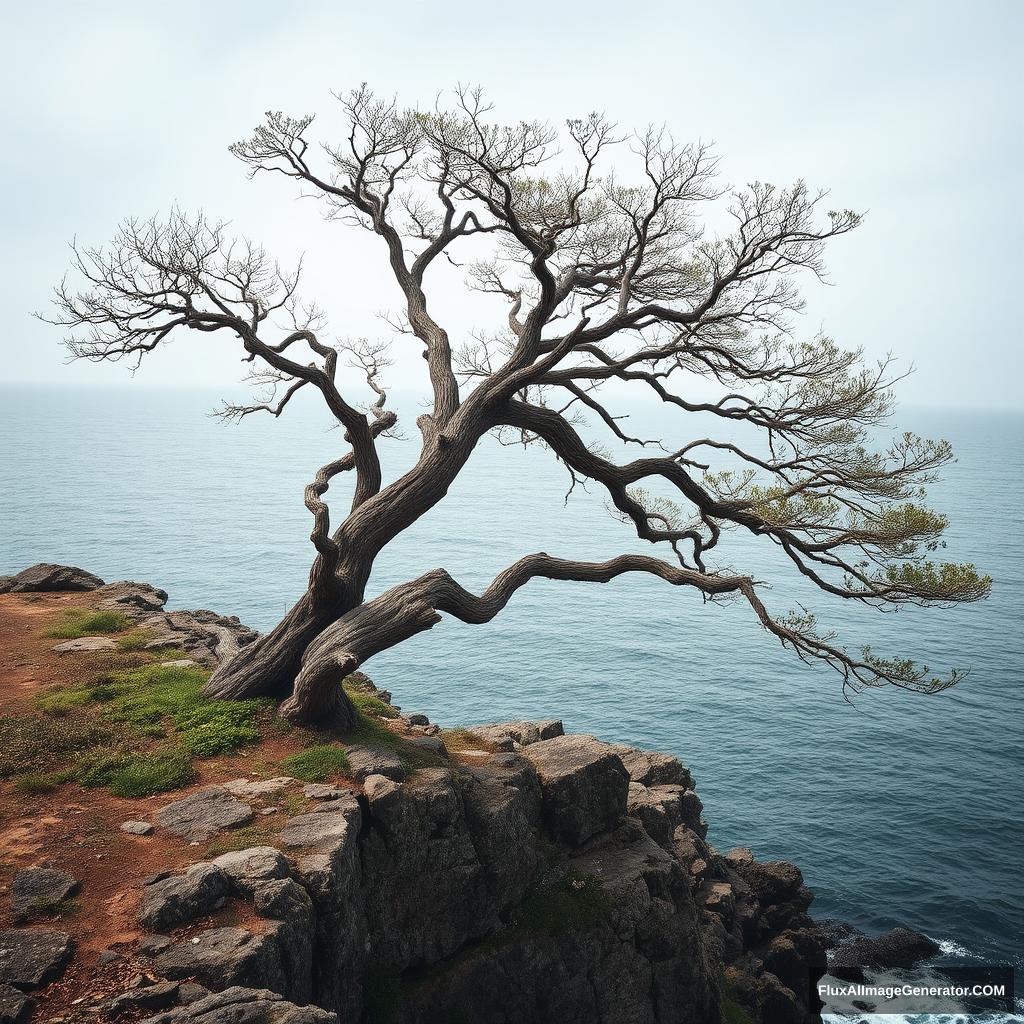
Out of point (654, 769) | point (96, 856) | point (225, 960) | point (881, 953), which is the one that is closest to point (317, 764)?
point (96, 856)

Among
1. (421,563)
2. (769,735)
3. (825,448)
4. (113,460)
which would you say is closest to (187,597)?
(421,563)

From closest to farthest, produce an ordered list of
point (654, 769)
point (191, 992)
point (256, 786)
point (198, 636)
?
point (191, 992) < point (256, 786) < point (198, 636) < point (654, 769)

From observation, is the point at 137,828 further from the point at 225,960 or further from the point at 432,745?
the point at 432,745

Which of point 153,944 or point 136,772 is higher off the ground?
point 136,772

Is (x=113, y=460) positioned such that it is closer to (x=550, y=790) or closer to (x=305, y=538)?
(x=305, y=538)

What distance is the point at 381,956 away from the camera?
1265 centimetres

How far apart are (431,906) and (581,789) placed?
13.0 ft

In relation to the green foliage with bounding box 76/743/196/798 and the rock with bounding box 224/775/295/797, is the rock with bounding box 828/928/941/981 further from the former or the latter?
the green foliage with bounding box 76/743/196/798

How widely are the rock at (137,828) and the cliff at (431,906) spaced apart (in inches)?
2.3

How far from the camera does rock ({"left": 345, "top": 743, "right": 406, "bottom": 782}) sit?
13562 mm

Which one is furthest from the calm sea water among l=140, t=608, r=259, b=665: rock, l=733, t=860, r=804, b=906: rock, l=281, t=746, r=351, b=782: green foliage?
l=281, t=746, r=351, b=782: green foliage

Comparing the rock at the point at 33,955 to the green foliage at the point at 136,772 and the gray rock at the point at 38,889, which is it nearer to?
the gray rock at the point at 38,889

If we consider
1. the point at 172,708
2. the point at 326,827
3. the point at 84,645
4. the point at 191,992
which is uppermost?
the point at 84,645

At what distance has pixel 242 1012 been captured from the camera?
26.4ft
